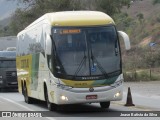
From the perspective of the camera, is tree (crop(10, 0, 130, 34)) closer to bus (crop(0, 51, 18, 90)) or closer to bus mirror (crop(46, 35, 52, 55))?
bus (crop(0, 51, 18, 90))

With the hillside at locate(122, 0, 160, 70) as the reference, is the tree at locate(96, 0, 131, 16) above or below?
above

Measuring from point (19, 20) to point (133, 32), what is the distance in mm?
30665

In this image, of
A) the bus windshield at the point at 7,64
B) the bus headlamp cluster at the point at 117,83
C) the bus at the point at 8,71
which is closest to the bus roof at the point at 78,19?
the bus headlamp cluster at the point at 117,83

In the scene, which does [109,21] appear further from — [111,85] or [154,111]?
[154,111]

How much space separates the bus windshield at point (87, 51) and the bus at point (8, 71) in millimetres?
20409

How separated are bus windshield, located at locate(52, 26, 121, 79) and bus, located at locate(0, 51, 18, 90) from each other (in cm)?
2041

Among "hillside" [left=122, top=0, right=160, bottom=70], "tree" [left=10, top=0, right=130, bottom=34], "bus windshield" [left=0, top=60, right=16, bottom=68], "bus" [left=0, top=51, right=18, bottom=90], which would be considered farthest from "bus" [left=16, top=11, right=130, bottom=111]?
"tree" [left=10, top=0, right=130, bottom=34]

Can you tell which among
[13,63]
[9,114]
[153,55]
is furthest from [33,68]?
[153,55]

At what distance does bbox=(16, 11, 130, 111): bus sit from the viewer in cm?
1769

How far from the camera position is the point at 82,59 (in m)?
18.0

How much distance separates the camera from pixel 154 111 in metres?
18.3

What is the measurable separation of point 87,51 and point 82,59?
340mm

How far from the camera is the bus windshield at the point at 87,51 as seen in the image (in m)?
17.9

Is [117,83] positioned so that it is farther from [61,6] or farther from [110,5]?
[61,6]
